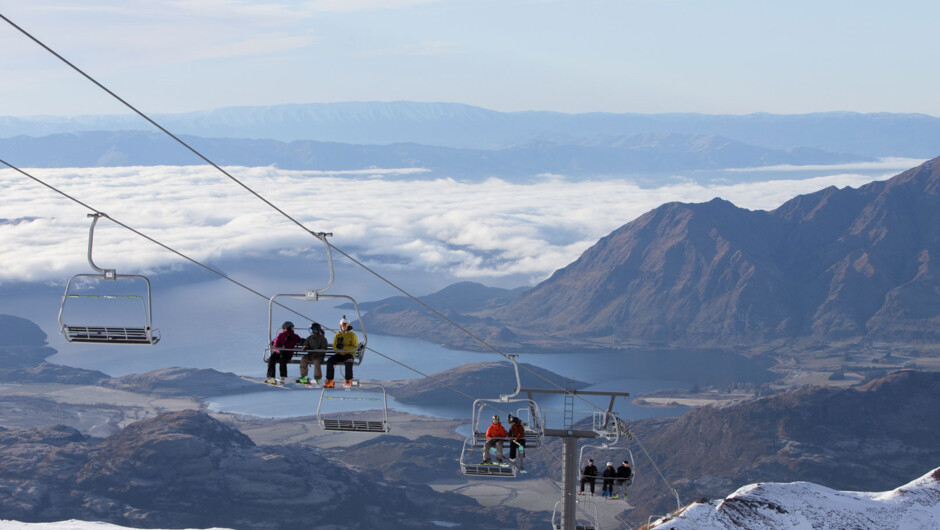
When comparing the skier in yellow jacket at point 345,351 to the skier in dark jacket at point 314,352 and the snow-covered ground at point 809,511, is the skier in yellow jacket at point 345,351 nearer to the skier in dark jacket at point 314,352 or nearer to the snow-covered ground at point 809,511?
the skier in dark jacket at point 314,352

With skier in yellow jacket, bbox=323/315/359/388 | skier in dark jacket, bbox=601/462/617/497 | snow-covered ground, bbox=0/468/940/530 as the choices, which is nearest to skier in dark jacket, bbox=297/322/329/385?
skier in yellow jacket, bbox=323/315/359/388

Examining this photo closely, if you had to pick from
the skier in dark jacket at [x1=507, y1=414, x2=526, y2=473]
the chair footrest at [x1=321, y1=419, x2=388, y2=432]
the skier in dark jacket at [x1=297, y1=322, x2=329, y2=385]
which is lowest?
the skier in dark jacket at [x1=507, y1=414, x2=526, y2=473]

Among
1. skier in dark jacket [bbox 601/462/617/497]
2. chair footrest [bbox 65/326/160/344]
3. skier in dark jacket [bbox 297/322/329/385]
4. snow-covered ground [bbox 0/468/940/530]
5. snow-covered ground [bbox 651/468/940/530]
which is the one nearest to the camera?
chair footrest [bbox 65/326/160/344]

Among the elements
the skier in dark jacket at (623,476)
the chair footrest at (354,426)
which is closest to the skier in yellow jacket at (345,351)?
the chair footrest at (354,426)

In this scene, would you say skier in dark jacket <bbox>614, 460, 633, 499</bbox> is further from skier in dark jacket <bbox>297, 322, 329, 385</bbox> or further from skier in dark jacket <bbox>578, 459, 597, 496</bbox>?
skier in dark jacket <bbox>297, 322, 329, 385</bbox>

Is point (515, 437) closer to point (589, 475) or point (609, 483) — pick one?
point (589, 475)

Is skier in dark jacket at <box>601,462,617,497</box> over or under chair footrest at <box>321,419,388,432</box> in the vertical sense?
under

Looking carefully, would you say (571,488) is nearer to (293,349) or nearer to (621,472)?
(621,472)

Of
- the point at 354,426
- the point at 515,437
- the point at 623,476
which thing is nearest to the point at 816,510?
the point at 623,476

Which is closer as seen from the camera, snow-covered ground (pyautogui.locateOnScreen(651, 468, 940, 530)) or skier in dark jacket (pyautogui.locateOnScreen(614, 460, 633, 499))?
skier in dark jacket (pyautogui.locateOnScreen(614, 460, 633, 499))

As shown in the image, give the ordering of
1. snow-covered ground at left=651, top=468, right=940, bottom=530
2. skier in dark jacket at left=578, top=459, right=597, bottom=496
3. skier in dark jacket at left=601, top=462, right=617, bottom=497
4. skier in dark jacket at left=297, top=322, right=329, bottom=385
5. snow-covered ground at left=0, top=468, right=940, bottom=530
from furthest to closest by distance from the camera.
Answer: snow-covered ground at left=651, top=468, right=940, bottom=530 < snow-covered ground at left=0, top=468, right=940, bottom=530 < skier in dark jacket at left=601, top=462, right=617, bottom=497 < skier in dark jacket at left=578, top=459, right=597, bottom=496 < skier in dark jacket at left=297, top=322, right=329, bottom=385
